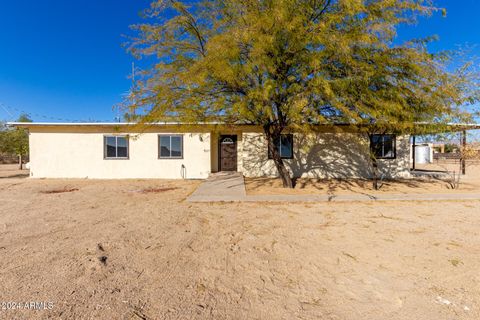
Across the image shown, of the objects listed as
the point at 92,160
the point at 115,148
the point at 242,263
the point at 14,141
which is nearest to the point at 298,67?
the point at 242,263

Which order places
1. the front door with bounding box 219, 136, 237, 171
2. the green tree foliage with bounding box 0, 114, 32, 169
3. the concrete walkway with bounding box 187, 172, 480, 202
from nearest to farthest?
the concrete walkway with bounding box 187, 172, 480, 202 < the front door with bounding box 219, 136, 237, 171 < the green tree foliage with bounding box 0, 114, 32, 169

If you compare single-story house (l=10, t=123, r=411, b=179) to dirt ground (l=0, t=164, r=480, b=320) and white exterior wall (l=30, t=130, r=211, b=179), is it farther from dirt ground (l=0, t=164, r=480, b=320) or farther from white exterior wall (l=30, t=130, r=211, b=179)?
dirt ground (l=0, t=164, r=480, b=320)

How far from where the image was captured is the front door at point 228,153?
13.7 metres

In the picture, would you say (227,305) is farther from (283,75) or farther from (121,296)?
(283,75)

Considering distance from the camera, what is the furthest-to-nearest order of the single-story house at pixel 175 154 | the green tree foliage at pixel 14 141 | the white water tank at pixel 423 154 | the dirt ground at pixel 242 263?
the white water tank at pixel 423 154 < the green tree foliage at pixel 14 141 < the single-story house at pixel 175 154 < the dirt ground at pixel 242 263

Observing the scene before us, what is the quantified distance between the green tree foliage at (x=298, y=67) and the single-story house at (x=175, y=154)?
5099 millimetres

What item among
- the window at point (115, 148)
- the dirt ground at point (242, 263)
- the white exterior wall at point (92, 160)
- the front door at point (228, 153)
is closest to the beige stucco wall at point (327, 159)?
the front door at point (228, 153)

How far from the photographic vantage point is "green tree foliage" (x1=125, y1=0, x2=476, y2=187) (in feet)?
20.5

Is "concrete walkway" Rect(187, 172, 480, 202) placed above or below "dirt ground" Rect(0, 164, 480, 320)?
above

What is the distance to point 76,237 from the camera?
4344 mm

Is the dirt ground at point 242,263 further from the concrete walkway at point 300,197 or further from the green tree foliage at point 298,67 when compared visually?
the green tree foliage at point 298,67

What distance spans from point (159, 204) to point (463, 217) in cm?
791

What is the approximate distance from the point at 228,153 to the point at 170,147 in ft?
10.6

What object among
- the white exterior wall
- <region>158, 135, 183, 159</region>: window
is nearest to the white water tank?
the white exterior wall
